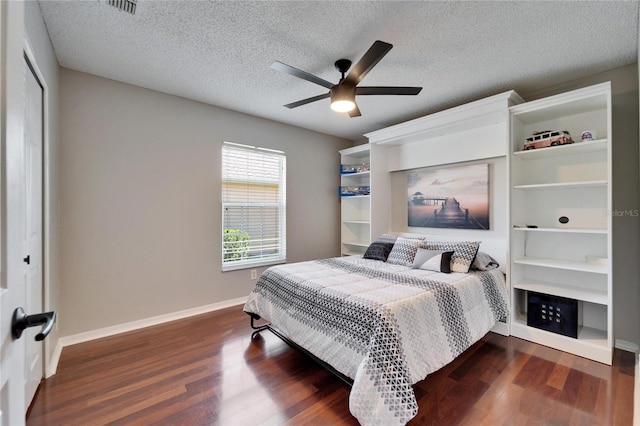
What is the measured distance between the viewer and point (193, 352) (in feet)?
8.18

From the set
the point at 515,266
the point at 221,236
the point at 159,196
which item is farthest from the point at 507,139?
the point at 159,196

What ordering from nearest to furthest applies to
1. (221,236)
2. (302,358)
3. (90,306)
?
(302,358) → (90,306) → (221,236)

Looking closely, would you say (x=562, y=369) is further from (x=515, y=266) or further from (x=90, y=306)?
(x=90, y=306)

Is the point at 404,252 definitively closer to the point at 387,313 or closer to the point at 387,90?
the point at 387,313

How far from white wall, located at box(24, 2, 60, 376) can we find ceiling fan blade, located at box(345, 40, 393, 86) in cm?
201

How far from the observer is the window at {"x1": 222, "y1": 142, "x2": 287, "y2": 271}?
12.1 feet

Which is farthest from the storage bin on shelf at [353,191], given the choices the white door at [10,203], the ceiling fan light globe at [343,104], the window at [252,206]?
the white door at [10,203]

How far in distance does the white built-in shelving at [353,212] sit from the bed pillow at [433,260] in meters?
1.75

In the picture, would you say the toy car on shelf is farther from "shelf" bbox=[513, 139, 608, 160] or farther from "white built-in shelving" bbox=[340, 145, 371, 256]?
"white built-in shelving" bbox=[340, 145, 371, 256]

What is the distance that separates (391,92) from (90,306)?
3.39 metres

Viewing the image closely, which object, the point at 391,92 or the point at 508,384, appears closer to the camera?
the point at 508,384

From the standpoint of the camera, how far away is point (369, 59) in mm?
1843

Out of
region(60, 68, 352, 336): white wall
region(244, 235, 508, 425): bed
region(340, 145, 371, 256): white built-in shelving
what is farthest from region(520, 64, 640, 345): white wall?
region(60, 68, 352, 336): white wall

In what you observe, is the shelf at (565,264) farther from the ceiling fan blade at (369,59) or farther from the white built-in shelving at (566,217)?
the ceiling fan blade at (369,59)
